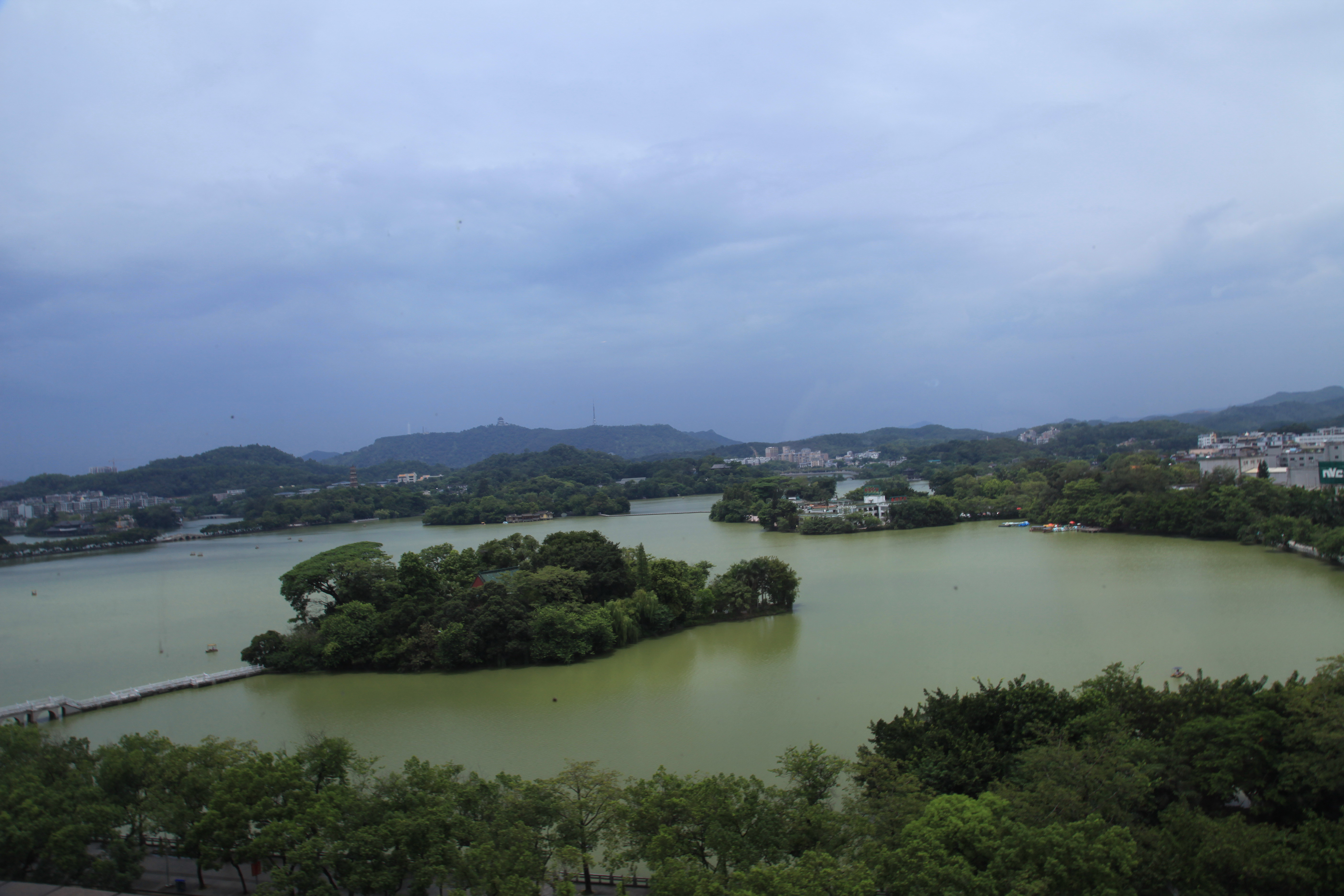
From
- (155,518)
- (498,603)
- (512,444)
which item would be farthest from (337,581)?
(512,444)

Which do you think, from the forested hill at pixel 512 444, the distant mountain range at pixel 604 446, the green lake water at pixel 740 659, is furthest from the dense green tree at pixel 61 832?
the forested hill at pixel 512 444

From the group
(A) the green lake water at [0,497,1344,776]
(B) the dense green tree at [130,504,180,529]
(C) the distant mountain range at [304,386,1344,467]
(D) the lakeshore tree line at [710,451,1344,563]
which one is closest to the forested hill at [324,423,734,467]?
(C) the distant mountain range at [304,386,1344,467]

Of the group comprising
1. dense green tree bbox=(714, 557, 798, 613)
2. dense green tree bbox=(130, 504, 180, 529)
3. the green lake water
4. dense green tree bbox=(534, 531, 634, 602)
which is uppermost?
dense green tree bbox=(130, 504, 180, 529)

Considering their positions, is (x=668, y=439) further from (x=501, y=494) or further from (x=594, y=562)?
(x=594, y=562)

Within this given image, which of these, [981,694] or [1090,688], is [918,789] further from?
[1090,688]

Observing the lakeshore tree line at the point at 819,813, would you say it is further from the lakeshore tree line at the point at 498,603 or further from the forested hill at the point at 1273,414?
the forested hill at the point at 1273,414

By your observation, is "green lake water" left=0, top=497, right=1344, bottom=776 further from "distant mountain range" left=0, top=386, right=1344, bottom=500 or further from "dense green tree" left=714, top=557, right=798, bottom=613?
"distant mountain range" left=0, top=386, right=1344, bottom=500

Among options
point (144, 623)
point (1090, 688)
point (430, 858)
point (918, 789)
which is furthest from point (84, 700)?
point (1090, 688)
